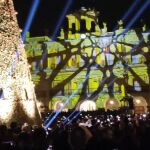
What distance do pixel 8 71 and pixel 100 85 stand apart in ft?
144

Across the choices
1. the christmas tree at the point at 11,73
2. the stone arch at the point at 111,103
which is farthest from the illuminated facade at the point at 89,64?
the christmas tree at the point at 11,73

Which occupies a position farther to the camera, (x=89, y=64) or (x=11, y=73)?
(x=89, y=64)

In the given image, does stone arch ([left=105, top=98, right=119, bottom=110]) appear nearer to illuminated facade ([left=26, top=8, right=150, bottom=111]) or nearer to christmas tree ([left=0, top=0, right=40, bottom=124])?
illuminated facade ([left=26, top=8, right=150, bottom=111])

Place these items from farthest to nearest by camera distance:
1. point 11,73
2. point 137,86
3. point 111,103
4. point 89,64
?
point 89,64, point 137,86, point 111,103, point 11,73

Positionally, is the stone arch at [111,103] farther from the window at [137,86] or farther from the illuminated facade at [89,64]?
the window at [137,86]

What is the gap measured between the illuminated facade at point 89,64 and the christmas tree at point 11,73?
4071 centimetres

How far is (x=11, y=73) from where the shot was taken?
14.0 metres

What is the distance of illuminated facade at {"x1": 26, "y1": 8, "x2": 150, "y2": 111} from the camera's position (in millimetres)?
56625

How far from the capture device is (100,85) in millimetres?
57281

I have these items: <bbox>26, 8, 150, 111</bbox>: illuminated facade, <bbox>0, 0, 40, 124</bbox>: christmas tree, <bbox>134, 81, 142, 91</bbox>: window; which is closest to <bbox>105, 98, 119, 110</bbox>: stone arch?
<bbox>26, 8, 150, 111</bbox>: illuminated facade

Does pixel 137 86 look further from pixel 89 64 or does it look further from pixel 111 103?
pixel 89 64

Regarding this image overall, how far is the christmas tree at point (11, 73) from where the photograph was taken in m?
13.9

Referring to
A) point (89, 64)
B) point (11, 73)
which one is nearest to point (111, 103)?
point (89, 64)

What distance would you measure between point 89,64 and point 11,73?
45.5m
